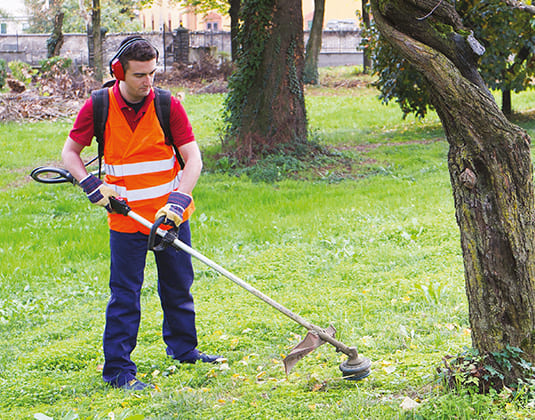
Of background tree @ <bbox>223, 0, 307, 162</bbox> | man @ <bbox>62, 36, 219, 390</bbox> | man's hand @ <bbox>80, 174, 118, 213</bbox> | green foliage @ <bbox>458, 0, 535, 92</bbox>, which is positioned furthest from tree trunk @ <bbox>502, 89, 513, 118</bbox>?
man's hand @ <bbox>80, 174, 118, 213</bbox>

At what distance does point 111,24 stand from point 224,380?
5129cm

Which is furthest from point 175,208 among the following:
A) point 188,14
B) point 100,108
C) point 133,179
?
point 188,14

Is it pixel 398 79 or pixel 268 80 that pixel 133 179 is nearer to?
pixel 268 80

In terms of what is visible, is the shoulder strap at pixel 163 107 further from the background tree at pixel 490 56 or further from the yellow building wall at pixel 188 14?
Answer: the yellow building wall at pixel 188 14

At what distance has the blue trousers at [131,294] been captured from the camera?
3.91 metres

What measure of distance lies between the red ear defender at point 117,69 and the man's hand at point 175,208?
73 cm

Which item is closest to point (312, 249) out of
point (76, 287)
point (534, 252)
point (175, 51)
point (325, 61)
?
point (76, 287)

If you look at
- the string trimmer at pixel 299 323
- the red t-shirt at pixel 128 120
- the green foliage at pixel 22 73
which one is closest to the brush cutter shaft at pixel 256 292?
the string trimmer at pixel 299 323

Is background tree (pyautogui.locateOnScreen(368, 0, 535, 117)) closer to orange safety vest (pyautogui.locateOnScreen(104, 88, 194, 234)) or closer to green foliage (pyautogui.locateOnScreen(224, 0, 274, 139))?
green foliage (pyautogui.locateOnScreen(224, 0, 274, 139))

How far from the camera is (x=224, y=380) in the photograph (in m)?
3.94

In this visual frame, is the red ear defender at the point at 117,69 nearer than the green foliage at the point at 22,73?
Yes

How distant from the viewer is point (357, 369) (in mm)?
3539

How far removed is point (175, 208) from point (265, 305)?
194 cm

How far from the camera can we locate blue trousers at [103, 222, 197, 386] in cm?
391
